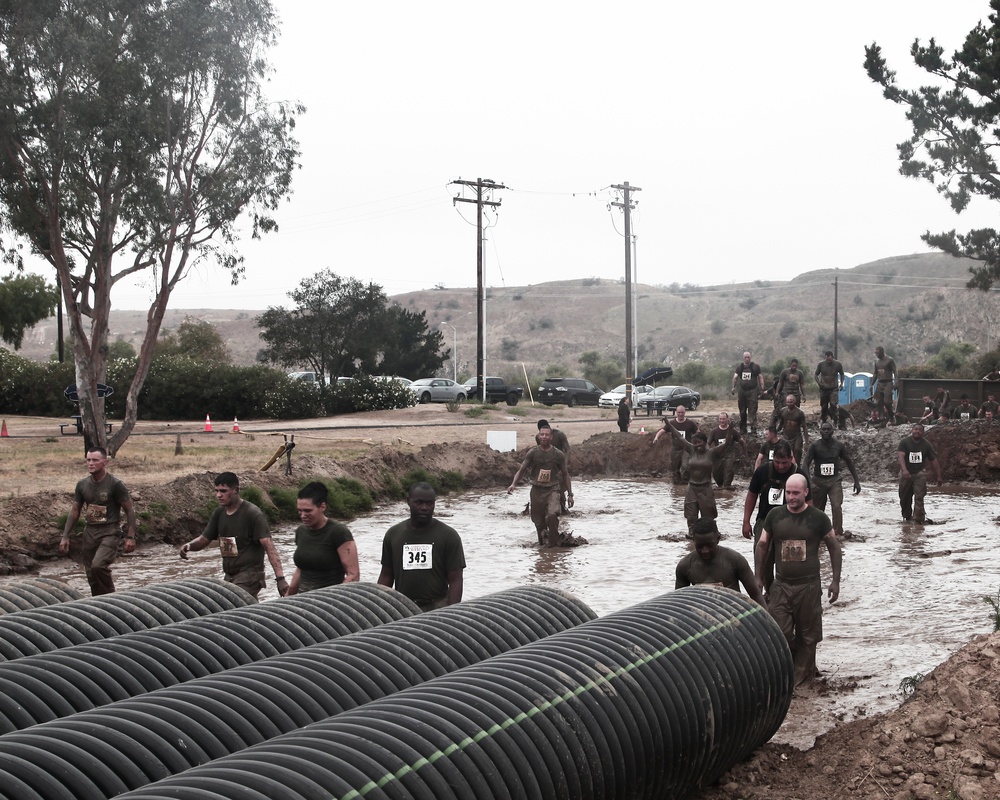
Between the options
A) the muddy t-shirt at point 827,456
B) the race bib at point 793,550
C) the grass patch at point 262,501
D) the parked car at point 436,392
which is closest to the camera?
→ the race bib at point 793,550

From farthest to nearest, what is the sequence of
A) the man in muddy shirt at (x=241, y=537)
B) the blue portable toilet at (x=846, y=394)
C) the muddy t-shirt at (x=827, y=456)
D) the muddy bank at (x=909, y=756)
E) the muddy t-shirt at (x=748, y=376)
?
the blue portable toilet at (x=846, y=394) < the muddy t-shirt at (x=748, y=376) < the muddy t-shirt at (x=827, y=456) < the man in muddy shirt at (x=241, y=537) < the muddy bank at (x=909, y=756)

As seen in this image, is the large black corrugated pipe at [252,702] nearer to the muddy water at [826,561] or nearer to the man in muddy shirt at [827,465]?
the muddy water at [826,561]

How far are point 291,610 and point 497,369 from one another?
100 meters

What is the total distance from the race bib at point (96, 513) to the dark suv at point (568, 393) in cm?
4474

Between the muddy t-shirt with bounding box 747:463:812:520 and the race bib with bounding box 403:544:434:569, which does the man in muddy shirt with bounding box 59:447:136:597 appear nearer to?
the race bib with bounding box 403:544:434:569

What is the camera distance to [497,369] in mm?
108250

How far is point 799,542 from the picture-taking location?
916cm

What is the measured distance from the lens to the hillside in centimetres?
10306

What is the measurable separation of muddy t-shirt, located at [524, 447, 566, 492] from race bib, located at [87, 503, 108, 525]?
6.40 m

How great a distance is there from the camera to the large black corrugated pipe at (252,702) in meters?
4.86

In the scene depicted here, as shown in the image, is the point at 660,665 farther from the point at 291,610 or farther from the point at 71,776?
the point at 71,776

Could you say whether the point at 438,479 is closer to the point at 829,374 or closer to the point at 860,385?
the point at 829,374

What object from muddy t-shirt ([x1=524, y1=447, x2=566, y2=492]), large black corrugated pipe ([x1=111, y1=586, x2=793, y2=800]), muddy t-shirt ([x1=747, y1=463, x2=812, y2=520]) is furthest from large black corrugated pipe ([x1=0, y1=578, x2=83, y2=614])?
muddy t-shirt ([x1=524, y1=447, x2=566, y2=492])

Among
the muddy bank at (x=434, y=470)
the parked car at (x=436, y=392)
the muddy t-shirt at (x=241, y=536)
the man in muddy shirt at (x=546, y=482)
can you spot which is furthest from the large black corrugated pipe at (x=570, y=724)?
the parked car at (x=436, y=392)
